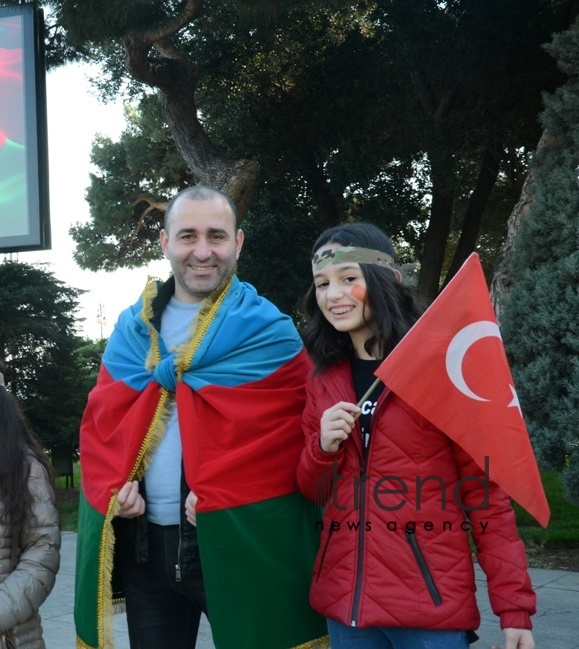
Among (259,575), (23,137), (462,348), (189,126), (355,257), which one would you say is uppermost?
(189,126)

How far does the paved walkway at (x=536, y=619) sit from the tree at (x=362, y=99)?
16.7 ft

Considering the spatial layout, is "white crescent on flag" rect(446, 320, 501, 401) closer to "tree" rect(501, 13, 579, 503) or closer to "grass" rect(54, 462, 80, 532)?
"tree" rect(501, 13, 579, 503)

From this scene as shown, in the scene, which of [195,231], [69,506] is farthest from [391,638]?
[69,506]

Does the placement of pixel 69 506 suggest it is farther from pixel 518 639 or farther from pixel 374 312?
pixel 518 639

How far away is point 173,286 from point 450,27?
7.77 m

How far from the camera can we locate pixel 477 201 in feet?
34.9

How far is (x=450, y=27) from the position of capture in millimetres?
9469

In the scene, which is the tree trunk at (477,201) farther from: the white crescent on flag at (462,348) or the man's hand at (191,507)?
the man's hand at (191,507)

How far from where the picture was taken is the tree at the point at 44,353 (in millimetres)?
10000

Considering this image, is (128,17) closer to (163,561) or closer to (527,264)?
(527,264)

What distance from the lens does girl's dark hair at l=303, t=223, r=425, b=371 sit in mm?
2355

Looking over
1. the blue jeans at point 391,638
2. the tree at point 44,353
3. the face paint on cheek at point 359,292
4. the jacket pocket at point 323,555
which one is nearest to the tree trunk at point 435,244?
the tree at point 44,353

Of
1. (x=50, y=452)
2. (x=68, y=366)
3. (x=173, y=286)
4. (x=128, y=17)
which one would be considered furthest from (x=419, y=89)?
(x=173, y=286)

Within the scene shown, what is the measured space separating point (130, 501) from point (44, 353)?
8.30 meters
